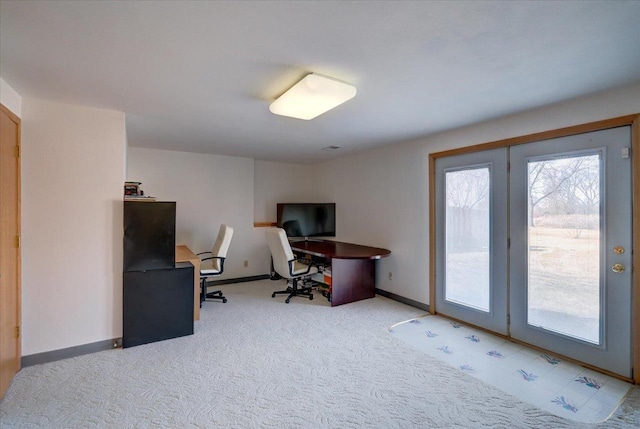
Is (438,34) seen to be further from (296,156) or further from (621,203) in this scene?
(296,156)

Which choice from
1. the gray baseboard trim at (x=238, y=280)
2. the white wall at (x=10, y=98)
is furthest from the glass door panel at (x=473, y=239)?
the white wall at (x=10, y=98)

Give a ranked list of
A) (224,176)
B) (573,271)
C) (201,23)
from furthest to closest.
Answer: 1. (224,176)
2. (573,271)
3. (201,23)

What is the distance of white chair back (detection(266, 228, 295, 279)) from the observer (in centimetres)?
419

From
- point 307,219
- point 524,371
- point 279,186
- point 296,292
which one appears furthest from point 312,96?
point 279,186

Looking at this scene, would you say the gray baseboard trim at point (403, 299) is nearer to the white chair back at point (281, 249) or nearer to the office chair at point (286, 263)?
the office chair at point (286, 263)

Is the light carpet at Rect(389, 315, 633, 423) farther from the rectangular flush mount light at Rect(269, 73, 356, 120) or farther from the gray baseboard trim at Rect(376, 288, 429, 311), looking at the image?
the rectangular flush mount light at Rect(269, 73, 356, 120)

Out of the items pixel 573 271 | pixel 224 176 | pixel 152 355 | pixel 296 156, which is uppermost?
pixel 296 156

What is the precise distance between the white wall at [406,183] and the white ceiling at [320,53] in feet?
0.60

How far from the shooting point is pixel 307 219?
218 inches

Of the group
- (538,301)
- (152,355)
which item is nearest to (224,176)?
(152,355)

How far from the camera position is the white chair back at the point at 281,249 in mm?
4188

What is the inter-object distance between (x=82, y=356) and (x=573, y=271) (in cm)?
443

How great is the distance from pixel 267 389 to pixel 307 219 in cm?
355

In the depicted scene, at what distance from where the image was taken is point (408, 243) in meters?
4.11
